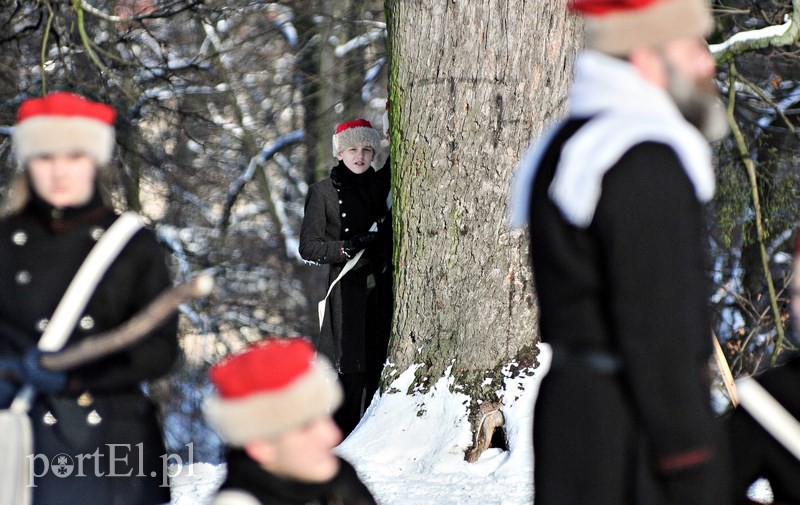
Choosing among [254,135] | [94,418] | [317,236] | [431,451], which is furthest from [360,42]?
[94,418]

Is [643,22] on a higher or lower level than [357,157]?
higher

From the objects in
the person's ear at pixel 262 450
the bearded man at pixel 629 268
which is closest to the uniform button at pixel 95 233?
the person's ear at pixel 262 450

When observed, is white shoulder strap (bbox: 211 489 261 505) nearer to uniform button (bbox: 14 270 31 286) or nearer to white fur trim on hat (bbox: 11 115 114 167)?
uniform button (bbox: 14 270 31 286)

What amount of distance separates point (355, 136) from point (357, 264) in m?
0.69

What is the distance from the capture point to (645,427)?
7.97ft

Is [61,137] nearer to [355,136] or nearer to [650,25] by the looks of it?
[650,25]

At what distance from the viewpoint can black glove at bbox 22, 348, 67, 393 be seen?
2900mm

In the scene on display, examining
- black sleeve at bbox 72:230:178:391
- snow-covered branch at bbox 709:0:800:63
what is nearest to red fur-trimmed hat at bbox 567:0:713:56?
black sleeve at bbox 72:230:178:391

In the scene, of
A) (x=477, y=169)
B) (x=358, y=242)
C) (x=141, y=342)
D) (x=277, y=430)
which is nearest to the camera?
(x=277, y=430)

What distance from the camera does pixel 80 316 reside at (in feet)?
9.93

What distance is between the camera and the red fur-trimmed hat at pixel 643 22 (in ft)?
8.27

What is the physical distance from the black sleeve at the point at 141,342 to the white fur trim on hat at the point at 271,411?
2.22 ft

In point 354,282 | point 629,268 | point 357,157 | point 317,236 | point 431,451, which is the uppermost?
point 629,268

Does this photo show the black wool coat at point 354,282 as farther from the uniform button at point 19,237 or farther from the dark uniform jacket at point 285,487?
the dark uniform jacket at point 285,487
